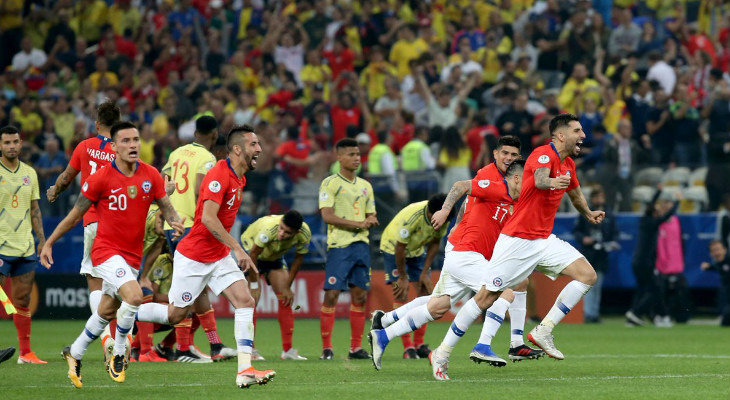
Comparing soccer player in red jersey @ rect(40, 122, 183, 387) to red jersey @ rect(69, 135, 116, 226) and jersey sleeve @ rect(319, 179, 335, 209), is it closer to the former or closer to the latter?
red jersey @ rect(69, 135, 116, 226)

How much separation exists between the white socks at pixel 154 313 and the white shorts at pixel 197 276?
1318 millimetres

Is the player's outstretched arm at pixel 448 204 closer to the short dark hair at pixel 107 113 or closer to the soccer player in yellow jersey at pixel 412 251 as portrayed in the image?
the soccer player in yellow jersey at pixel 412 251

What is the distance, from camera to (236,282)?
9984 mm

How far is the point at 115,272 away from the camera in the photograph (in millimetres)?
9914

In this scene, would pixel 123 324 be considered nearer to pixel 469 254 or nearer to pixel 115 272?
pixel 115 272

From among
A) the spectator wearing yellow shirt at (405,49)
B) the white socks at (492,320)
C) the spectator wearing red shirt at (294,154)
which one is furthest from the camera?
the spectator wearing yellow shirt at (405,49)

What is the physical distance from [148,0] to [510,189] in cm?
1937

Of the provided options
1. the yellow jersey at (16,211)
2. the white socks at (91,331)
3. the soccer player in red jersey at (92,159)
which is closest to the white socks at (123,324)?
the white socks at (91,331)

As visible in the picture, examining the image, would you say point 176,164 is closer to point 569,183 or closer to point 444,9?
point 569,183

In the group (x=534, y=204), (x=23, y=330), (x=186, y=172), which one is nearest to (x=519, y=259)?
(x=534, y=204)

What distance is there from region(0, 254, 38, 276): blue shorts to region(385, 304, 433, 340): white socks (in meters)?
4.69

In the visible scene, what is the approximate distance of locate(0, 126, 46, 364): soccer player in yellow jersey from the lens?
1289 cm

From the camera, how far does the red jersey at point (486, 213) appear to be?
11211 millimetres

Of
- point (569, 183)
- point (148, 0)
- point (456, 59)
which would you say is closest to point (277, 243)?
point (569, 183)
